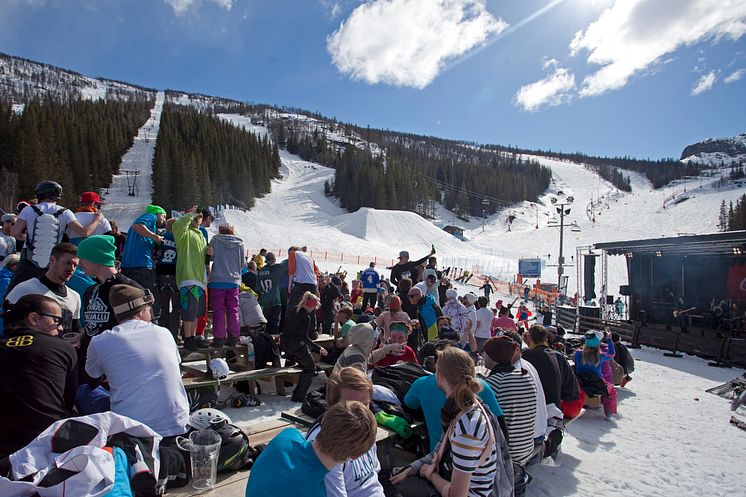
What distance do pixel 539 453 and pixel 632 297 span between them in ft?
51.2

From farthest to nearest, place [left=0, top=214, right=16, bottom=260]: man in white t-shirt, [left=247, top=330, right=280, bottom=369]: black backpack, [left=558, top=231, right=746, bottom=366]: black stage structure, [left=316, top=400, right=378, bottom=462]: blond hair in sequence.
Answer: [left=558, top=231, right=746, bottom=366]: black stage structure → [left=0, top=214, right=16, bottom=260]: man in white t-shirt → [left=247, top=330, right=280, bottom=369]: black backpack → [left=316, top=400, right=378, bottom=462]: blond hair

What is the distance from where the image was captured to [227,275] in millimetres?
5574

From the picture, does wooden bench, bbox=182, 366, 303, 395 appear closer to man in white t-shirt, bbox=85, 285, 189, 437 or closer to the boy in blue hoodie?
the boy in blue hoodie

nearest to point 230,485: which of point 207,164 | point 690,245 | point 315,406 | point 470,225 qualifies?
point 315,406

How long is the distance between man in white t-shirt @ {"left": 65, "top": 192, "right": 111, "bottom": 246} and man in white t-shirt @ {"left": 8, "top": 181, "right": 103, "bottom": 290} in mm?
75

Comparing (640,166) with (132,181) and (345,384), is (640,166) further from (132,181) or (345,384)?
(345,384)

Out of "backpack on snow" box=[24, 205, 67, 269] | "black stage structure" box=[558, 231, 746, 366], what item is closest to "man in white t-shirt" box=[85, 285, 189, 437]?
"backpack on snow" box=[24, 205, 67, 269]

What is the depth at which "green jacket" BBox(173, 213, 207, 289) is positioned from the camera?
201 inches

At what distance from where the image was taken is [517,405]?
359 centimetres

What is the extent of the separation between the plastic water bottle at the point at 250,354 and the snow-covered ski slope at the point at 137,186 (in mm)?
32504

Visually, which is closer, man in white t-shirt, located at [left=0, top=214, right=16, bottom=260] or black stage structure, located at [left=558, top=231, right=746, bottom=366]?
man in white t-shirt, located at [left=0, top=214, right=16, bottom=260]

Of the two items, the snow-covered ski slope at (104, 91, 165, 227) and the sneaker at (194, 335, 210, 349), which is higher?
the snow-covered ski slope at (104, 91, 165, 227)

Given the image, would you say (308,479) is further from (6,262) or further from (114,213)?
(114,213)

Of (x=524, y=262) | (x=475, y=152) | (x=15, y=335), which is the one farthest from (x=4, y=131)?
(x=475, y=152)
